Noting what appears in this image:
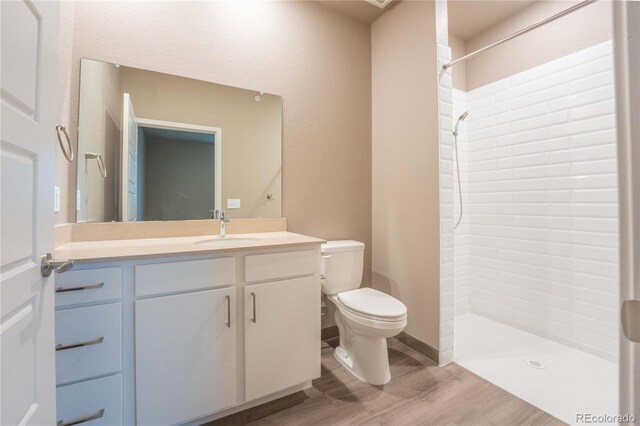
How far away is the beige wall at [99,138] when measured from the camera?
1521 mm

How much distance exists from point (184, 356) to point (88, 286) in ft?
1.65

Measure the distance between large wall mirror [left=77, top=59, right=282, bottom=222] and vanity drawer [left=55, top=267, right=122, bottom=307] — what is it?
592mm

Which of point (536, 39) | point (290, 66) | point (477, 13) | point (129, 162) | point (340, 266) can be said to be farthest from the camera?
point (477, 13)

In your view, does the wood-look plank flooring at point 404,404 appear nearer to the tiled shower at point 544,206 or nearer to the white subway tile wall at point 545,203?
the tiled shower at point 544,206

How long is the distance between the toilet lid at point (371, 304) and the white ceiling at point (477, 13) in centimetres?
243

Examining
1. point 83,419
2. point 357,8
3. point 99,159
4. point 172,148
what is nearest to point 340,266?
point 172,148

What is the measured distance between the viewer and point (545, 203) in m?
2.20

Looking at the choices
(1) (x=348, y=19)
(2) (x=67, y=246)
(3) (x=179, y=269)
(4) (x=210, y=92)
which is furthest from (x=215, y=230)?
(1) (x=348, y=19)

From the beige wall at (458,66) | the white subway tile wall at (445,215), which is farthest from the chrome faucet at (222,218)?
the beige wall at (458,66)

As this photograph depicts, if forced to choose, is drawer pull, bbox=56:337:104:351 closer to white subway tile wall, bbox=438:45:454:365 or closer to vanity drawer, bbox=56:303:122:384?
vanity drawer, bbox=56:303:122:384

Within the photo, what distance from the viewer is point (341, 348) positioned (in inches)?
79.1

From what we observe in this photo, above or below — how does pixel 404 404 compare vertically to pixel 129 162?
below

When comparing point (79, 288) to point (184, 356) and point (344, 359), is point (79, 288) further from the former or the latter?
point (344, 359)

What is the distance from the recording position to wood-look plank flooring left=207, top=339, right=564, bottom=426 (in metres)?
1.42
